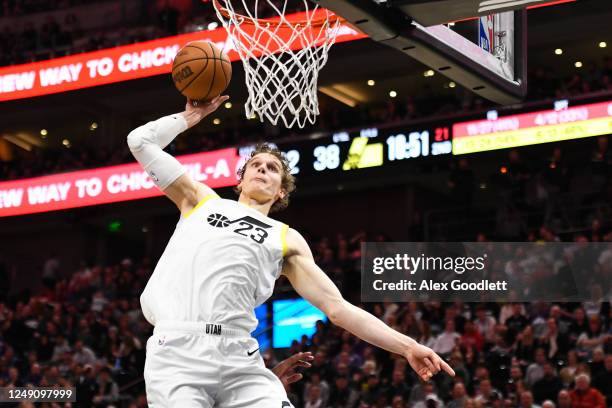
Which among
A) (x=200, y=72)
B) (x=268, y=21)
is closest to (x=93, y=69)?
(x=268, y=21)

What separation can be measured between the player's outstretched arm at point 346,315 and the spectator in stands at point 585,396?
21.1 feet

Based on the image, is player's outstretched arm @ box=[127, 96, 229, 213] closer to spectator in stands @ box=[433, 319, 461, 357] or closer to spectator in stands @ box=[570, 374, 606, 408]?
spectator in stands @ box=[570, 374, 606, 408]

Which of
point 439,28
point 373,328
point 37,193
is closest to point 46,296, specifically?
point 37,193

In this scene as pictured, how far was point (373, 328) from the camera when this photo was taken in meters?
4.68

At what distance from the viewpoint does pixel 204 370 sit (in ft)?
14.8

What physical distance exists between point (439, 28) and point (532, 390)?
5.84 m

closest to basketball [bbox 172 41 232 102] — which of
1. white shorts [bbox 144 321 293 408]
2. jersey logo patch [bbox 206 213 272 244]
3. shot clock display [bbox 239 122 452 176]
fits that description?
jersey logo patch [bbox 206 213 272 244]

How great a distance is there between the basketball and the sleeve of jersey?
0.34 meters

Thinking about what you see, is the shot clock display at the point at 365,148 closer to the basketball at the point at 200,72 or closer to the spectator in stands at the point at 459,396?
the spectator in stands at the point at 459,396

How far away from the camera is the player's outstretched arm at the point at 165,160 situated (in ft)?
15.7

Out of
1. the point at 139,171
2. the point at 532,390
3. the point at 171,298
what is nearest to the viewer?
the point at 171,298

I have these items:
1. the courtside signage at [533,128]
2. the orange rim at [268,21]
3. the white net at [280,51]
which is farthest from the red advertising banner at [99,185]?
the white net at [280,51]

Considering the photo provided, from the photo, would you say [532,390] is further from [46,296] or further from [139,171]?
[46,296]

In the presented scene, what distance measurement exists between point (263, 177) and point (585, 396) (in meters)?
6.66
